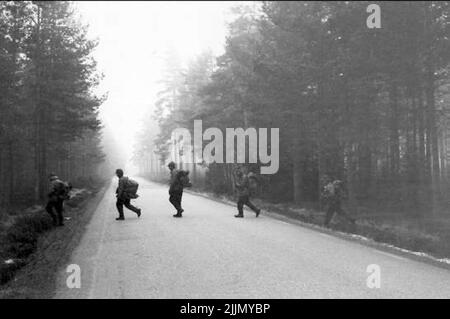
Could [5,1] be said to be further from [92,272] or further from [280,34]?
[92,272]

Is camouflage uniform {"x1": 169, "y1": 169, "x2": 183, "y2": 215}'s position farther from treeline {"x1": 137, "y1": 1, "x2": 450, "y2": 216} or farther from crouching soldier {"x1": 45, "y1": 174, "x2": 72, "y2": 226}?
treeline {"x1": 137, "y1": 1, "x2": 450, "y2": 216}

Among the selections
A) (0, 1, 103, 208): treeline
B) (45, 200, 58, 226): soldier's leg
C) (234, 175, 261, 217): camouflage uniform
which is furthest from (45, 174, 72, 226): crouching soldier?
(0, 1, 103, 208): treeline

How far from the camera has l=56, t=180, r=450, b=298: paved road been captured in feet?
21.0

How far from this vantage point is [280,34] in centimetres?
1962

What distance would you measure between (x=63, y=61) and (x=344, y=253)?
19492mm

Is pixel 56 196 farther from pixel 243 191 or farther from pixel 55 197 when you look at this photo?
pixel 243 191

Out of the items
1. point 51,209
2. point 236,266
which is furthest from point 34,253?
point 236,266

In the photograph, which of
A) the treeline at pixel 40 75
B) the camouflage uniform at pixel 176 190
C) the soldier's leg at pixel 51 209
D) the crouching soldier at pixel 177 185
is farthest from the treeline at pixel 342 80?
the soldier's leg at pixel 51 209

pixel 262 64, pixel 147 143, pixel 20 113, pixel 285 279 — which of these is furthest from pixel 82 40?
pixel 147 143

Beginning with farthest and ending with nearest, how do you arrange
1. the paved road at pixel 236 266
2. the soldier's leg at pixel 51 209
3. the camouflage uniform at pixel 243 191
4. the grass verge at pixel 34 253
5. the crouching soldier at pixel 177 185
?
1. the crouching soldier at pixel 177 185
2. the camouflage uniform at pixel 243 191
3. the soldier's leg at pixel 51 209
4. the grass verge at pixel 34 253
5. the paved road at pixel 236 266

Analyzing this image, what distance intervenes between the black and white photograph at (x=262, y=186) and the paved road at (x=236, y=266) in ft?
0.14

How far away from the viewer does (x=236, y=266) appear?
8.03 m

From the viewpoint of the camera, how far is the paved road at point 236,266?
639cm

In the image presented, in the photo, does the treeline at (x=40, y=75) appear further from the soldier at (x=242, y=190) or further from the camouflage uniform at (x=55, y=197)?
the soldier at (x=242, y=190)
